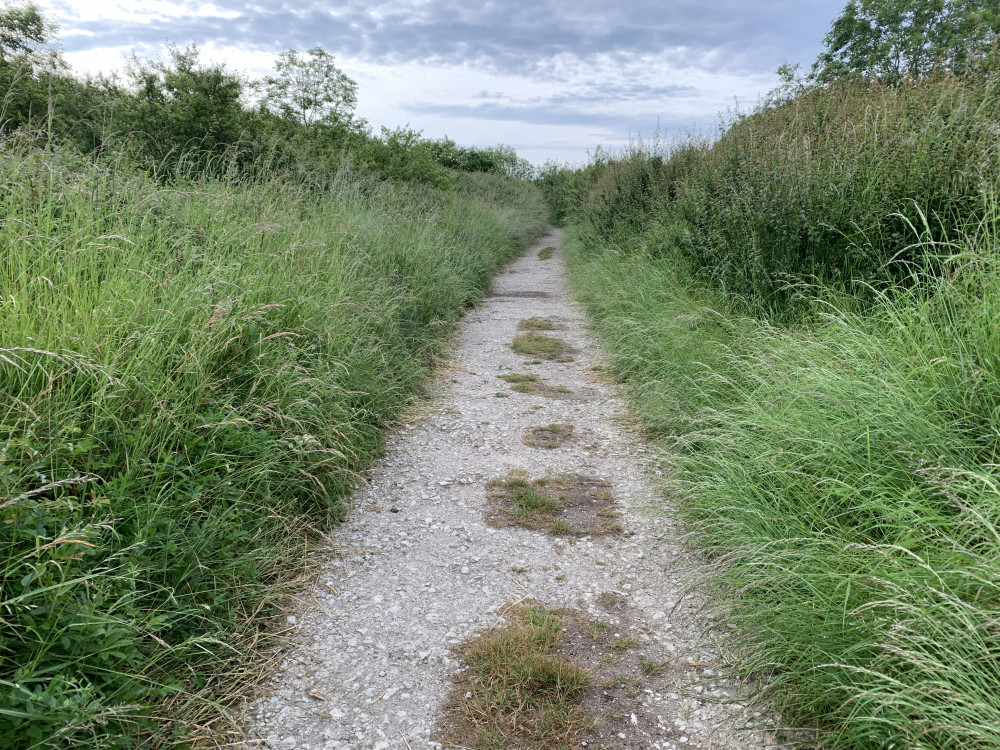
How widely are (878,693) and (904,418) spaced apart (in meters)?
1.23

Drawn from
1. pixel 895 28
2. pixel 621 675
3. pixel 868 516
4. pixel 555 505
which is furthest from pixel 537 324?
pixel 895 28

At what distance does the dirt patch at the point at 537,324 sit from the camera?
25.1 feet

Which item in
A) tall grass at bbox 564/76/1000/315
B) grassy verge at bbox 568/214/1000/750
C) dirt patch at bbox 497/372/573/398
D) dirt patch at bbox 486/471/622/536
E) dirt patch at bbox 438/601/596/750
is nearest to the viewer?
grassy verge at bbox 568/214/1000/750

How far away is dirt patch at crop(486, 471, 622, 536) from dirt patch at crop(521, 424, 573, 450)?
50 cm

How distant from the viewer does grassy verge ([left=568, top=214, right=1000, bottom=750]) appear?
1.50 meters

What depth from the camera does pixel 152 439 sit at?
217 centimetres

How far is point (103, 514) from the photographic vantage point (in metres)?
1.87

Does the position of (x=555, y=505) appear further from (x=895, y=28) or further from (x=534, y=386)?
(x=895, y=28)

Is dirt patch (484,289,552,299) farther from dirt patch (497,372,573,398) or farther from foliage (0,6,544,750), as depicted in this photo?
foliage (0,6,544,750)

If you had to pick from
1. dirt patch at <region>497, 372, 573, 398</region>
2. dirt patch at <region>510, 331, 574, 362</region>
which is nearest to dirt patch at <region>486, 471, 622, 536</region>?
dirt patch at <region>497, 372, 573, 398</region>

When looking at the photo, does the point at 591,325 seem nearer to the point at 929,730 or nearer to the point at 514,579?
the point at 514,579

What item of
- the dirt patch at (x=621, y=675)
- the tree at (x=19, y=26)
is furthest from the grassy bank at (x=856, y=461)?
the tree at (x=19, y=26)

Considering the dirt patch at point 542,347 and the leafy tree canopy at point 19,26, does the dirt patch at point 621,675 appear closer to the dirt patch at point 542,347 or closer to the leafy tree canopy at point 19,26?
the dirt patch at point 542,347

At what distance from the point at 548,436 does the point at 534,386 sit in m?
1.15
